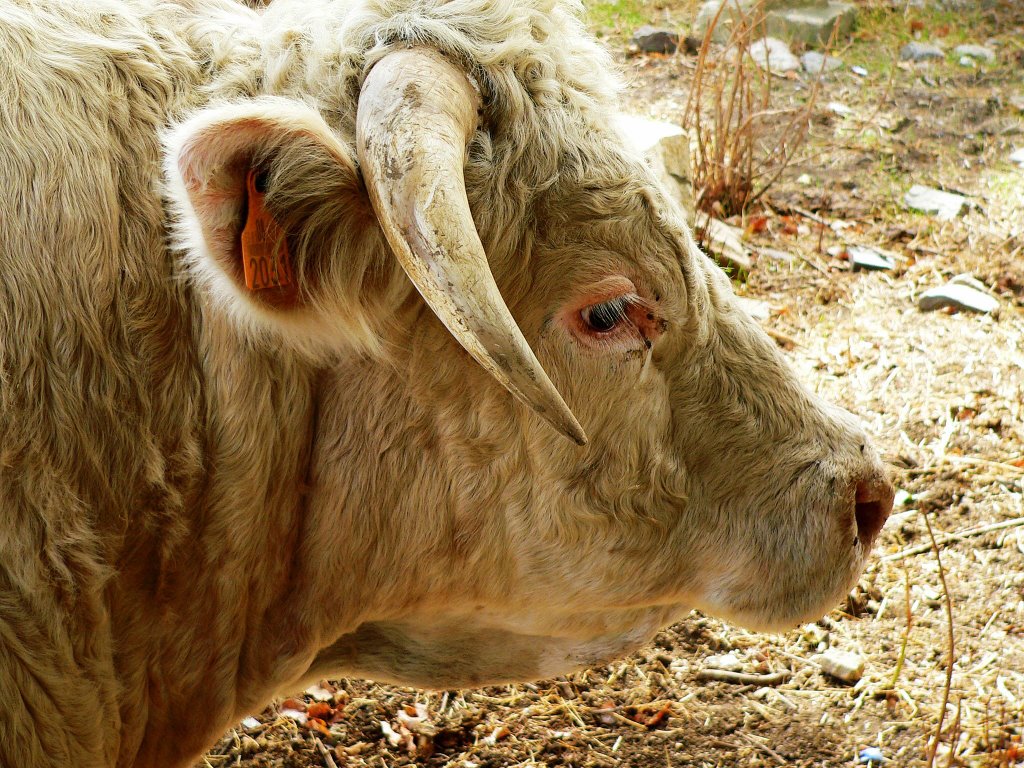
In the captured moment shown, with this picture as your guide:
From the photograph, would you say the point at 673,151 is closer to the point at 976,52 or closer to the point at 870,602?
the point at 870,602

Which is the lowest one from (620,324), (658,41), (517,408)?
(658,41)

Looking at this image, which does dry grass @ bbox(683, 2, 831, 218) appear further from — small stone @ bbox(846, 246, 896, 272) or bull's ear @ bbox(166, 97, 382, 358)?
bull's ear @ bbox(166, 97, 382, 358)

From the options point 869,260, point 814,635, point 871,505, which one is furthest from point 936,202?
point 871,505

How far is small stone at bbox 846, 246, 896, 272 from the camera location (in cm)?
633

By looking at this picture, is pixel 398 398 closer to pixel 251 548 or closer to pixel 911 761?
pixel 251 548

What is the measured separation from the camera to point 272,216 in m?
1.88

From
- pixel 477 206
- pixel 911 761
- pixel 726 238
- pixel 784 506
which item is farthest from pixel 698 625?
pixel 726 238

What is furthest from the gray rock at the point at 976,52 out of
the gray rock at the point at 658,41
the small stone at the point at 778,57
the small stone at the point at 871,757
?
the small stone at the point at 871,757

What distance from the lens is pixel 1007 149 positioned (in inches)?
303

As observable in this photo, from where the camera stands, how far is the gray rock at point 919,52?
9281mm

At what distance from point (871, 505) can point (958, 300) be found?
364 cm

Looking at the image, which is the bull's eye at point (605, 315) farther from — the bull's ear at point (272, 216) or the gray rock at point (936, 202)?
the gray rock at point (936, 202)

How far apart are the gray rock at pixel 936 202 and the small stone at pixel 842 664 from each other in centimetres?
381

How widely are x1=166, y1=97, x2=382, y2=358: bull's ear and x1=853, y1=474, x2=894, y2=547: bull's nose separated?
1.23 m
